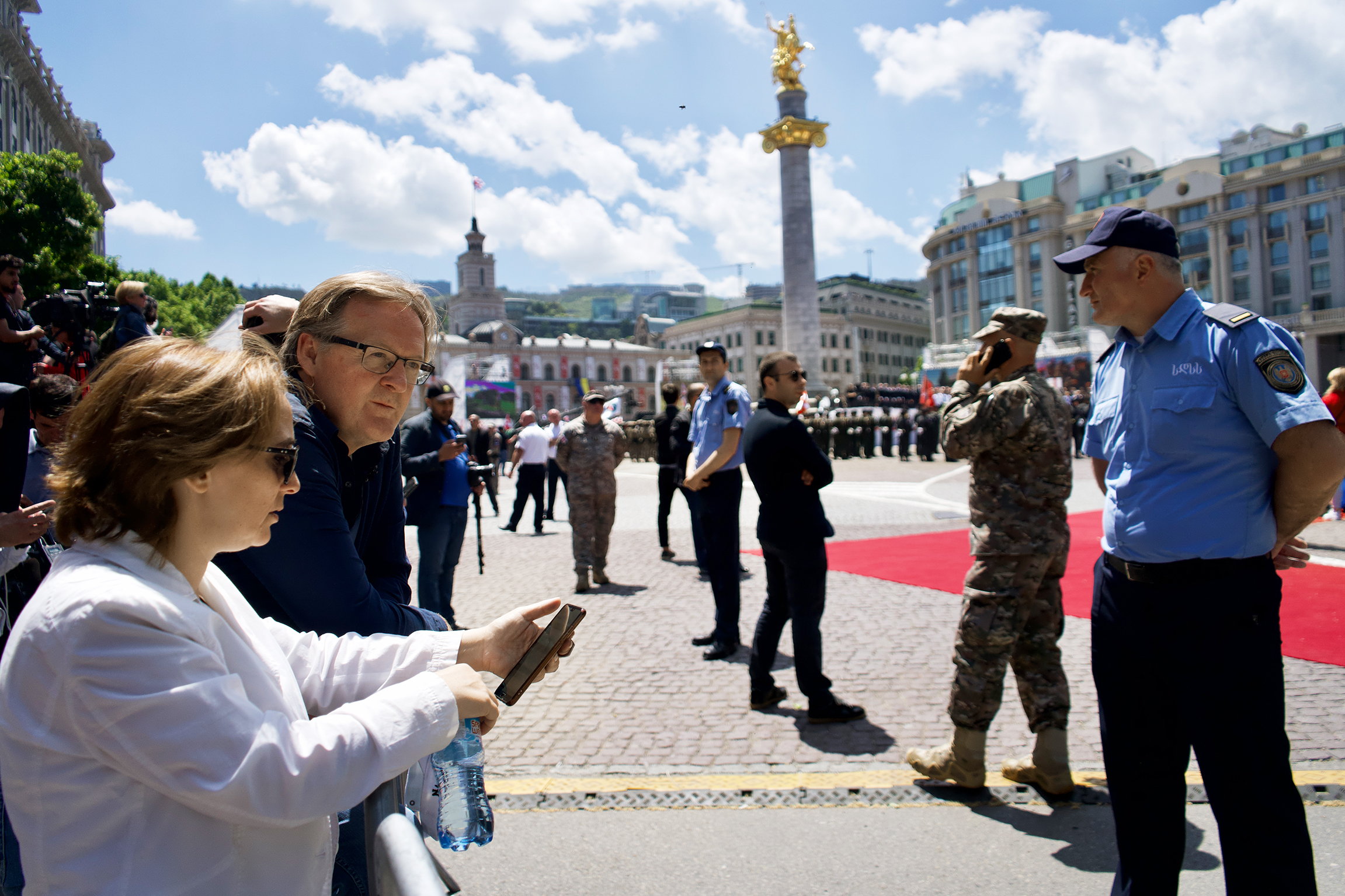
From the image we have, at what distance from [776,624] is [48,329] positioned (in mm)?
6160

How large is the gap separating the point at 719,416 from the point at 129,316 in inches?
157

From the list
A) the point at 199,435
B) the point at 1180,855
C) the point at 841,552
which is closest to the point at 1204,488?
the point at 1180,855

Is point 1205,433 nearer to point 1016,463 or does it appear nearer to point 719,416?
point 1016,463

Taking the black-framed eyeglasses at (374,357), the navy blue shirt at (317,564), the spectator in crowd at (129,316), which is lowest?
the navy blue shirt at (317,564)

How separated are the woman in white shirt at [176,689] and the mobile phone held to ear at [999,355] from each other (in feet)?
9.38

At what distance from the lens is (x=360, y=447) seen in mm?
1987

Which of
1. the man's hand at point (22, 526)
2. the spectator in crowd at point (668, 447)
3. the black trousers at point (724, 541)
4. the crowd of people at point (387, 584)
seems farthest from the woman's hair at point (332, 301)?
the spectator in crowd at point (668, 447)

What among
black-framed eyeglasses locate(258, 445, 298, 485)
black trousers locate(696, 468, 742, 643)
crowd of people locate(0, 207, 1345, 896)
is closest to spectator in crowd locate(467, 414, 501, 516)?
black trousers locate(696, 468, 742, 643)

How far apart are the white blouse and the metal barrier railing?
72mm

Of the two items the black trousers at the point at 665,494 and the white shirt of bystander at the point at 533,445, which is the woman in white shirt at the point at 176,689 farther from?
the white shirt of bystander at the point at 533,445

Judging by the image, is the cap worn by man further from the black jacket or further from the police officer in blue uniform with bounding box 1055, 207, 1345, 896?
the black jacket

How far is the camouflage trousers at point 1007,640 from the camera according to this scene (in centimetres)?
352

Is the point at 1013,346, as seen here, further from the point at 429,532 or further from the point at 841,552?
the point at 841,552

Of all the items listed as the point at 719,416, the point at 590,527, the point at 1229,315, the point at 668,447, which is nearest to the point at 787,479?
the point at 719,416
